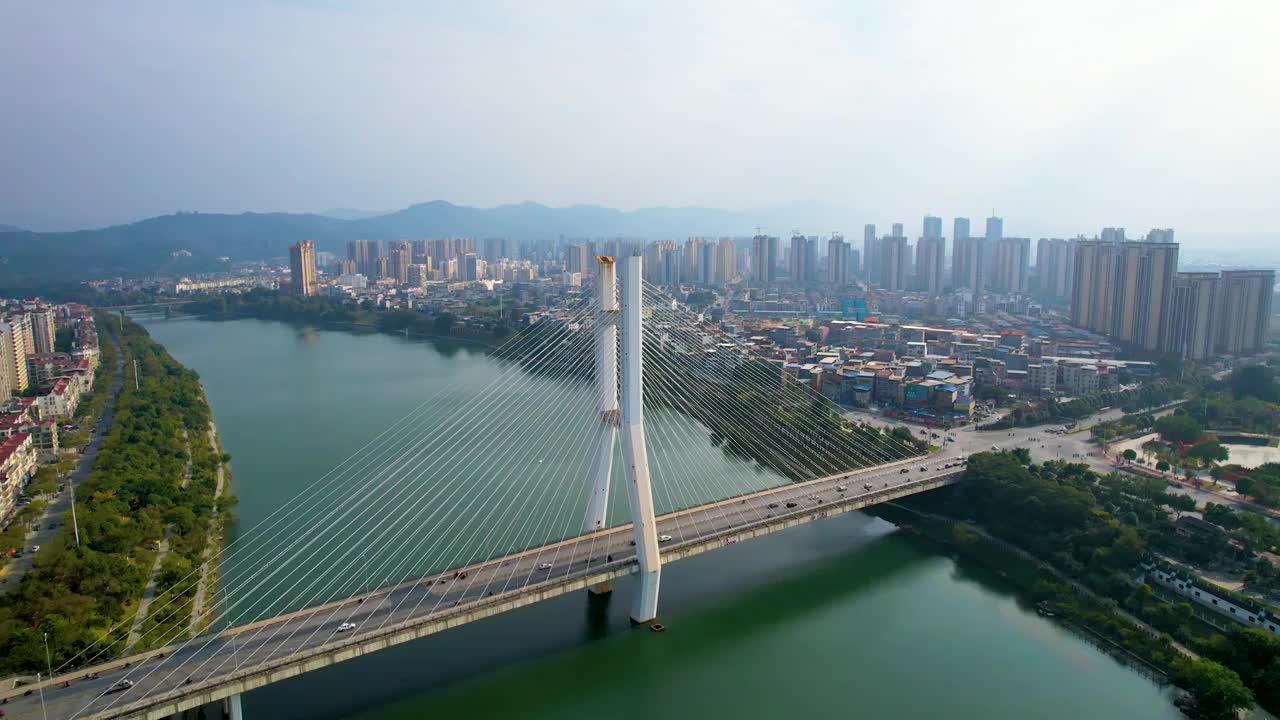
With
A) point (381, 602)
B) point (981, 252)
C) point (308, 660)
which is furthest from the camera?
point (981, 252)

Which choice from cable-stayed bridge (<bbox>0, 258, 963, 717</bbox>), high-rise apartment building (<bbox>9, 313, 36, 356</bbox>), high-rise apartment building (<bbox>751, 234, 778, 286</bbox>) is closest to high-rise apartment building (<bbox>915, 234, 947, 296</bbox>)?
high-rise apartment building (<bbox>751, 234, 778, 286</bbox>)

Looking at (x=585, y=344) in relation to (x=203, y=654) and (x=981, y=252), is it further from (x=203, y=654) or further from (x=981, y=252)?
(x=981, y=252)

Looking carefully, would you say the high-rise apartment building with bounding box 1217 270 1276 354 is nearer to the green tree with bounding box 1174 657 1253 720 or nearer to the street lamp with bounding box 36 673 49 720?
the green tree with bounding box 1174 657 1253 720

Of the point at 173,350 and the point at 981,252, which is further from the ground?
the point at 981,252

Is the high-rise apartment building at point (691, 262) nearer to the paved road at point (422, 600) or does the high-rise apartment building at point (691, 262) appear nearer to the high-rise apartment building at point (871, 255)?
the high-rise apartment building at point (871, 255)

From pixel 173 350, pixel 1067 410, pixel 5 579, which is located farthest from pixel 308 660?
pixel 173 350

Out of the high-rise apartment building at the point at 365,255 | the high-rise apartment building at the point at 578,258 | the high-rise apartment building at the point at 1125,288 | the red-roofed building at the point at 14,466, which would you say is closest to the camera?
the red-roofed building at the point at 14,466

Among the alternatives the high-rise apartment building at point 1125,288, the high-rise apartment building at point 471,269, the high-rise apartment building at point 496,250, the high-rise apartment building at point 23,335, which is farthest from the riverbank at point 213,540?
the high-rise apartment building at point 496,250
